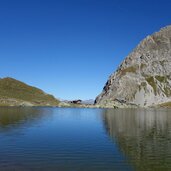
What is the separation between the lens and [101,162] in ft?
147

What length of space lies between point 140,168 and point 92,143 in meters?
23.2

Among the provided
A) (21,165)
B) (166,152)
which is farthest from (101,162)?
(166,152)

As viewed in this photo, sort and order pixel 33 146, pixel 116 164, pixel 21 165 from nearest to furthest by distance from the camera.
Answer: pixel 21 165 → pixel 116 164 → pixel 33 146

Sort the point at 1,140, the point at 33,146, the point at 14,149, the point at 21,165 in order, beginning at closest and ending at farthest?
the point at 21,165 → the point at 14,149 → the point at 33,146 → the point at 1,140

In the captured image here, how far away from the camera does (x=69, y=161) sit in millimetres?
44844

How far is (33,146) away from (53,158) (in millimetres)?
12238

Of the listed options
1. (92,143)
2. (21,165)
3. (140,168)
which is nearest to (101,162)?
(140,168)

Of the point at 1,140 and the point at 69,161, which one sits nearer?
the point at 69,161

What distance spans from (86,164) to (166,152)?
58.6ft

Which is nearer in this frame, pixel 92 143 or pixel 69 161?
pixel 69 161

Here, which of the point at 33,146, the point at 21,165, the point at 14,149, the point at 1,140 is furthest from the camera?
the point at 1,140

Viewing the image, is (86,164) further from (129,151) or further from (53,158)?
(129,151)

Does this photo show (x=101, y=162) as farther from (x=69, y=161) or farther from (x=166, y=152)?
(x=166, y=152)

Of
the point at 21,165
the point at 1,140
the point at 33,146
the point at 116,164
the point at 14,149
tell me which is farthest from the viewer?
the point at 1,140
